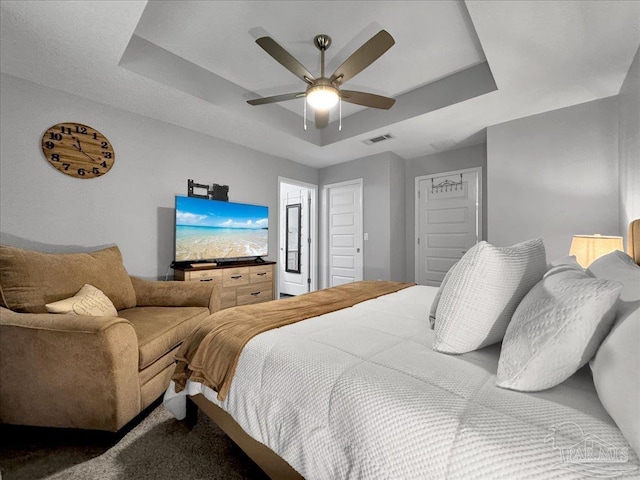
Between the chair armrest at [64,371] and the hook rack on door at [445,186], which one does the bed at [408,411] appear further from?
the hook rack on door at [445,186]

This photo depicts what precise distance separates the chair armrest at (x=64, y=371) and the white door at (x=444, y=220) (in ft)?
13.6

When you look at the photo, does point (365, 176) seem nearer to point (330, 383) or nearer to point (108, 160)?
point (108, 160)

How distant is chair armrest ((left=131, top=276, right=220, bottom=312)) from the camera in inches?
97.8

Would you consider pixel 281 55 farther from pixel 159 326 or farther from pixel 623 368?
pixel 623 368

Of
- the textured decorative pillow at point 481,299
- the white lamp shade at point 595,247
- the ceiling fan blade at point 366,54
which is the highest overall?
the ceiling fan blade at point 366,54

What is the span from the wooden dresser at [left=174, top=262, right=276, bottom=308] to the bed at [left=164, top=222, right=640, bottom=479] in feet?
6.45

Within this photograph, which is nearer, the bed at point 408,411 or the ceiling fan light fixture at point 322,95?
the bed at point 408,411

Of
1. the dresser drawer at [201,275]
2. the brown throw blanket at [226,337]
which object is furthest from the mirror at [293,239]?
the brown throw blanket at [226,337]

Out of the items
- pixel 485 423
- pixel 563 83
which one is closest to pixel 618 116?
pixel 563 83

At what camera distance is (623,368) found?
592 mm

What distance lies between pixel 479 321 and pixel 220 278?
9.42ft

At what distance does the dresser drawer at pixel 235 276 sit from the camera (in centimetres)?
333

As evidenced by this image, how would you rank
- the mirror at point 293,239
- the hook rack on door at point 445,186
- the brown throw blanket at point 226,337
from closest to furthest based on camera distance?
the brown throw blanket at point 226,337 → the hook rack on door at point 445,186 → the mirror at point 293,239

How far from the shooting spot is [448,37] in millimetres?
2330
